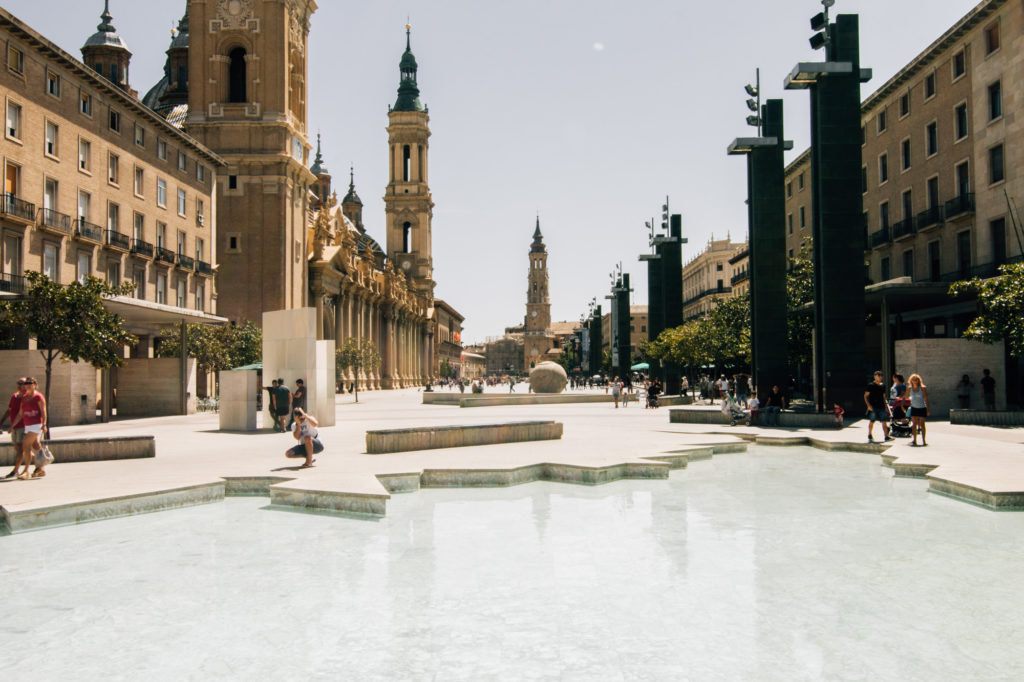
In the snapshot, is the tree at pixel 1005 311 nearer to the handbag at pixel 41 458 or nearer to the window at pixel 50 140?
the handbag at pixel 41 458

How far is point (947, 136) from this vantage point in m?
35.2

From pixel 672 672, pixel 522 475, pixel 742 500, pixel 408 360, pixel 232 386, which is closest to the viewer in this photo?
pixel 672 672

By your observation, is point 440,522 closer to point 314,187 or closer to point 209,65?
point 209,65

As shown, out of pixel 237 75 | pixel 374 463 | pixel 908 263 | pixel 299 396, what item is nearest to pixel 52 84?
pixel 299 396

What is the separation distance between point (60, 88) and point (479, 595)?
3641cm

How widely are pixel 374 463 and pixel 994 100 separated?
1217 inches

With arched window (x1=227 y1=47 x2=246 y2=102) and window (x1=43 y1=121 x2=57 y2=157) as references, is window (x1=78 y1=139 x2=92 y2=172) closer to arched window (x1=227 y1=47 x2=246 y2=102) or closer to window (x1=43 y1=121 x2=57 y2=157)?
window (x1=43 y1=121 x2=57 y2=157)

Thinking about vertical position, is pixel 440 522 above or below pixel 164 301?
below

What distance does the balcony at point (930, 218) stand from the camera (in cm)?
3553

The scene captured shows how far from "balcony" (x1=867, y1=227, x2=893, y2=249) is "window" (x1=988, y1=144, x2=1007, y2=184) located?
7711 mm

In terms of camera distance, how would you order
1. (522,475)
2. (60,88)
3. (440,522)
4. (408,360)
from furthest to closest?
(408,360) < (60,88) < (522,475) < (440,522)

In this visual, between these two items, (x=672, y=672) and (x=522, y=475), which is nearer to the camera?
(x=672, y=672)

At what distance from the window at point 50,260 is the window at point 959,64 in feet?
130

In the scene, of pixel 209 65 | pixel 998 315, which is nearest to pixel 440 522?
pixel 998 315
